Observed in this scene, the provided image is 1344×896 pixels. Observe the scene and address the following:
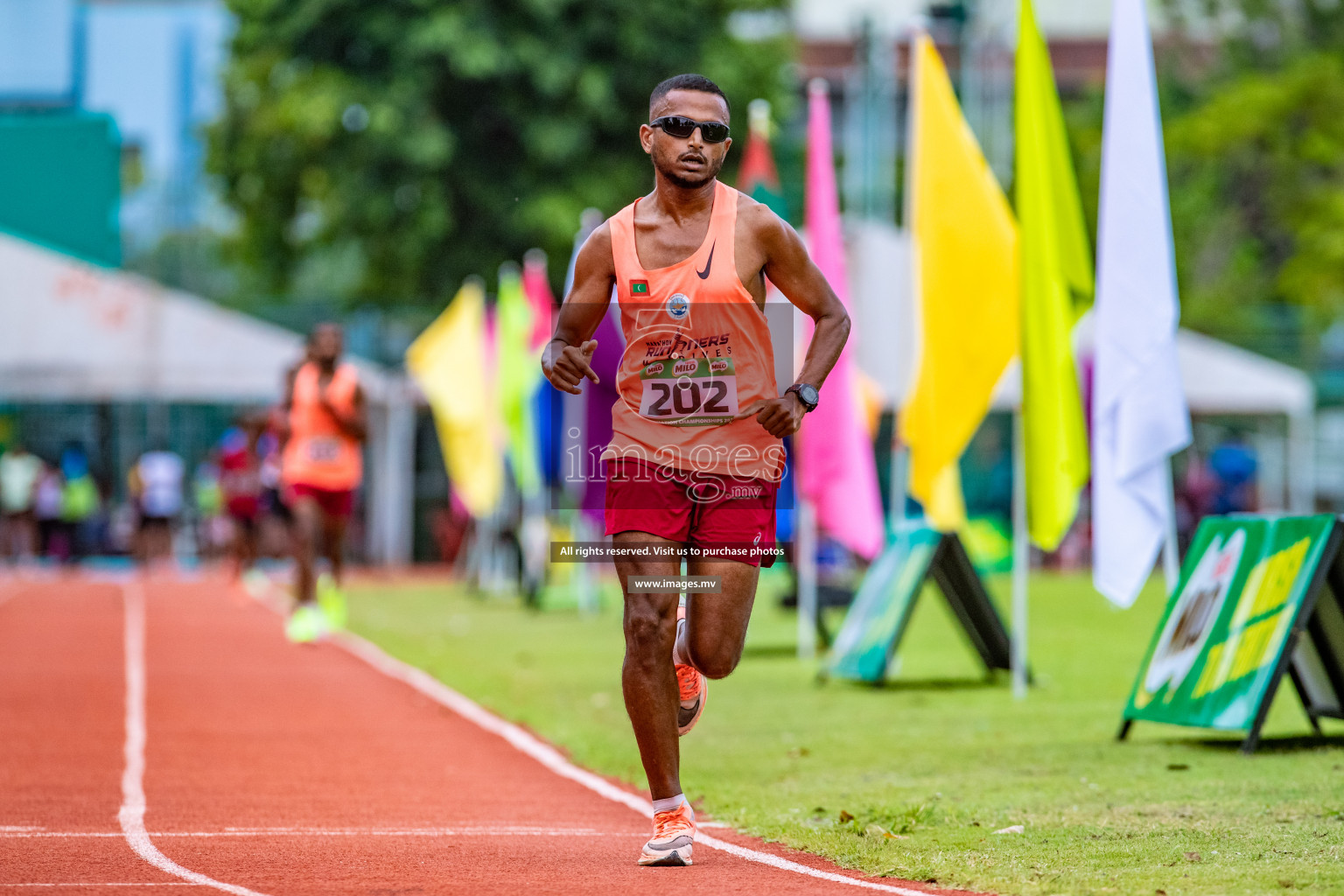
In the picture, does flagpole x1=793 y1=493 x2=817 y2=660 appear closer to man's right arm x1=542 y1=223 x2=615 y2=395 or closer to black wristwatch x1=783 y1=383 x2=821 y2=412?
man's right arm x1=542 y1=223 x2=615 y2=395

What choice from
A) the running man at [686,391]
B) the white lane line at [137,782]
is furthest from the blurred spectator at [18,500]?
the running man at [686,391]

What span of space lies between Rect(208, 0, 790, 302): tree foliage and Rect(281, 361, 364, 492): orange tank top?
19.2 metres

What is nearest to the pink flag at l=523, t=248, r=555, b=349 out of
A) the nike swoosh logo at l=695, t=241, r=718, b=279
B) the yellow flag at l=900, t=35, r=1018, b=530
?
the yellow flag at l=900, t=35, r=1018, b=530

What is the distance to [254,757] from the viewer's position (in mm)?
9586

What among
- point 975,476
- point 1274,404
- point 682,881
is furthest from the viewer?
point 975,476

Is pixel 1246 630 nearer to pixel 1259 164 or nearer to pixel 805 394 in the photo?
pixel 805 394

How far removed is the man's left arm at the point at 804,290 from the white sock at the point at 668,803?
1230 millimetres

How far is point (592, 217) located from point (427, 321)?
50.0 ft

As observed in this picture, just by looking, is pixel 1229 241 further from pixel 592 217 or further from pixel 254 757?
pixel 254 757

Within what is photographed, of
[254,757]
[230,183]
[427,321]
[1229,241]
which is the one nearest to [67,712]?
[254,757]

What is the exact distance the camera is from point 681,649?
21.7 ft

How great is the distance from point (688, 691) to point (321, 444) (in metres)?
8.40

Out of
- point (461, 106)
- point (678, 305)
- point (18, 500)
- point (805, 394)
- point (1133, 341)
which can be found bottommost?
point (18, 500)

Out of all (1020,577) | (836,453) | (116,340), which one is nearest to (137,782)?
(1020,577)
